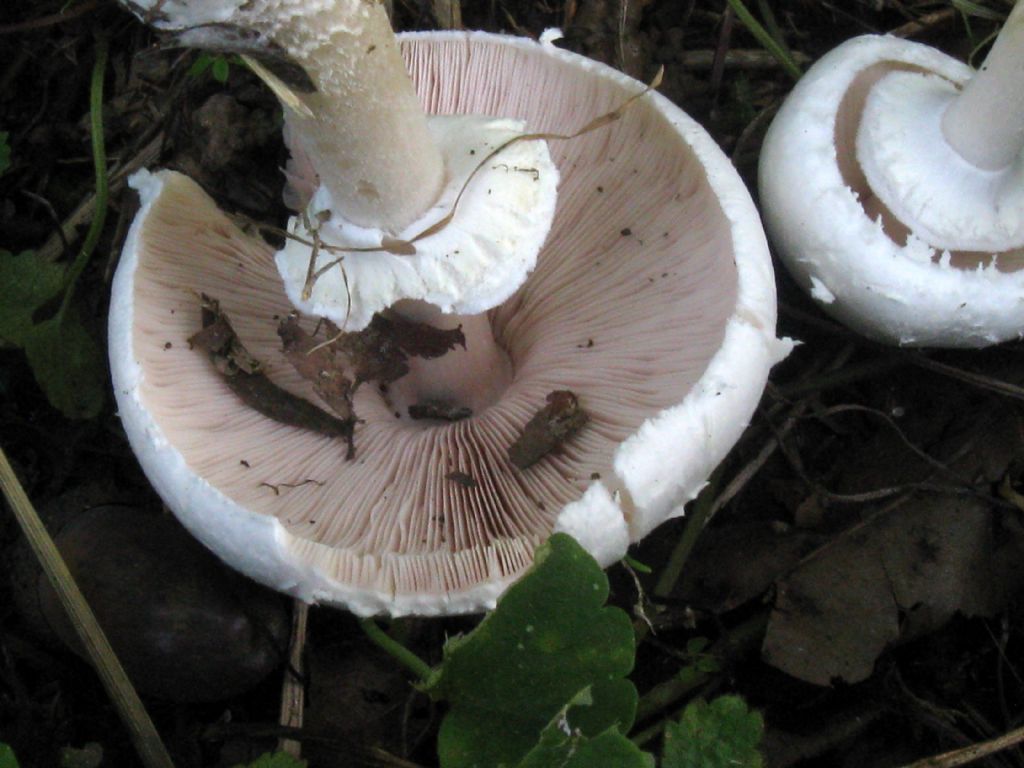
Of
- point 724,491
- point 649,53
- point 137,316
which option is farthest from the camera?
point 649,53

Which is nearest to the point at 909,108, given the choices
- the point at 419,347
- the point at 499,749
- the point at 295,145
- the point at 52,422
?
the point at 419,347

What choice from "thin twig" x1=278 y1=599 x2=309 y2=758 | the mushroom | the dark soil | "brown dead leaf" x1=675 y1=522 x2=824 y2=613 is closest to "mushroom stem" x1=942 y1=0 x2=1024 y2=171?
the mushroom

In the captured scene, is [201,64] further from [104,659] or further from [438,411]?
[104,659]

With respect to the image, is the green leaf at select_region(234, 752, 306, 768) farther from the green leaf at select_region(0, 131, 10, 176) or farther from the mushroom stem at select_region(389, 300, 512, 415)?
the green leaf at select_region(0, 131, 10, 176)

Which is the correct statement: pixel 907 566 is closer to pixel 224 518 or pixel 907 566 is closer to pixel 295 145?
pixel 224 518

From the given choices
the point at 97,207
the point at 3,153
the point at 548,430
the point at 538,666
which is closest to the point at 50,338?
the point at 97,207

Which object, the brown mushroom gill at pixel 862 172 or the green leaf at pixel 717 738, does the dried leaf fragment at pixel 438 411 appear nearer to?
the green leaf at pixel 717 738
